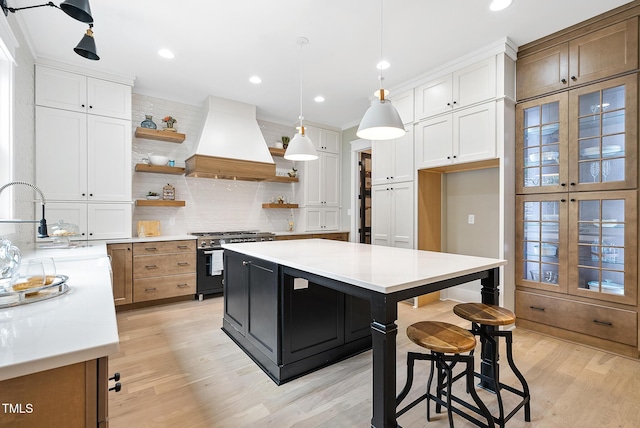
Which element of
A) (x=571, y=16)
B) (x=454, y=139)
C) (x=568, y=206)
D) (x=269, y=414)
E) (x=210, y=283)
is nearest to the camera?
(x=269, y=414)

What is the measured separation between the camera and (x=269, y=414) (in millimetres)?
1812

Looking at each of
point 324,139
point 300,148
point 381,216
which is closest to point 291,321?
point 300,148

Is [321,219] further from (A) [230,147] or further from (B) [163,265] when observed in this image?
(B) [163,265]

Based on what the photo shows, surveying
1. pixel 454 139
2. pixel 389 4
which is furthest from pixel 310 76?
pixel 454 139

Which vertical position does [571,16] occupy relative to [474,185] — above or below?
above

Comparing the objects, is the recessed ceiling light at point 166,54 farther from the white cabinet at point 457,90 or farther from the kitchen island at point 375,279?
the white cabinet at point 457,90

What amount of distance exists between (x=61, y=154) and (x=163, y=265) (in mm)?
1651

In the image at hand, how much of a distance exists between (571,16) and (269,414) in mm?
3913

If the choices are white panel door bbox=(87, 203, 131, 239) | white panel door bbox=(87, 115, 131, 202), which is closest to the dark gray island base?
white panel door bbox=(87, 203, 131, 239)

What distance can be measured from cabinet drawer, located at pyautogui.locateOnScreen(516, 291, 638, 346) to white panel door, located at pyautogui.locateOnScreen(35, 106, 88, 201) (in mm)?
4978

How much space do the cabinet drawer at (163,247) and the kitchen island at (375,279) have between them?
1.50 meters

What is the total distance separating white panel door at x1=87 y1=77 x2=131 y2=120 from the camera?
3.57 meters

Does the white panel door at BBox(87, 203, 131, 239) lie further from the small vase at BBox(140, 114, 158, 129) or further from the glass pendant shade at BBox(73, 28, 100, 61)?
the glass pendant shade at BBox(73, 28, 100, 61)

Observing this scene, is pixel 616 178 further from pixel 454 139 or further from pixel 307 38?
pixel 307 38
